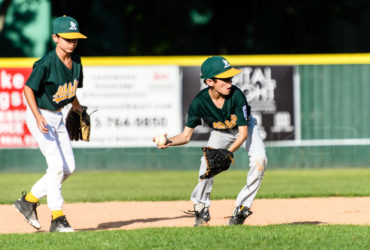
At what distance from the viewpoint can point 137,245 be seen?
5707 mm

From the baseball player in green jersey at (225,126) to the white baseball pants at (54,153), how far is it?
89cm

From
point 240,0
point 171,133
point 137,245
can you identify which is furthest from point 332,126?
point 240,0

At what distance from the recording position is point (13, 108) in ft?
44.9

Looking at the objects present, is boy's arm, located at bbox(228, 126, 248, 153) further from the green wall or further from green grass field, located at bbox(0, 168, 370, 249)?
the green wall

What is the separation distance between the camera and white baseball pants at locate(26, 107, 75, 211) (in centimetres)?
656

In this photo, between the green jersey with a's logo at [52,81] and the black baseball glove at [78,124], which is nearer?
the green jersey with a's logo at [52,81]

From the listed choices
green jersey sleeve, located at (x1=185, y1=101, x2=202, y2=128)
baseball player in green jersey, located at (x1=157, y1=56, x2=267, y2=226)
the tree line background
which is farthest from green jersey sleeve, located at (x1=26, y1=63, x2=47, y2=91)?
the tree line background

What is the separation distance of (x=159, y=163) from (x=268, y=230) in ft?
25.3

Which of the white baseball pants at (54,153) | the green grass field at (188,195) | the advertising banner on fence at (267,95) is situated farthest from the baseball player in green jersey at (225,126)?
the advertising banner on fence at (267,95)

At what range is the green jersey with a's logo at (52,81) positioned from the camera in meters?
6.50

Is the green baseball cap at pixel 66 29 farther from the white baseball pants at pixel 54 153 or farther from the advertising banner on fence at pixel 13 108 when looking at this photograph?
the advertising banner on fence at pixel 13 108

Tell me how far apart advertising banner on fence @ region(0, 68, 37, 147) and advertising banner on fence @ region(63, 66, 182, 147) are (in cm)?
99

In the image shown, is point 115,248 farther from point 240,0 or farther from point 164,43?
point 240,0

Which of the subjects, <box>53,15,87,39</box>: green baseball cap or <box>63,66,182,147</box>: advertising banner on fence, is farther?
<box>63,66,182,147</box>: advertising banner on fence
